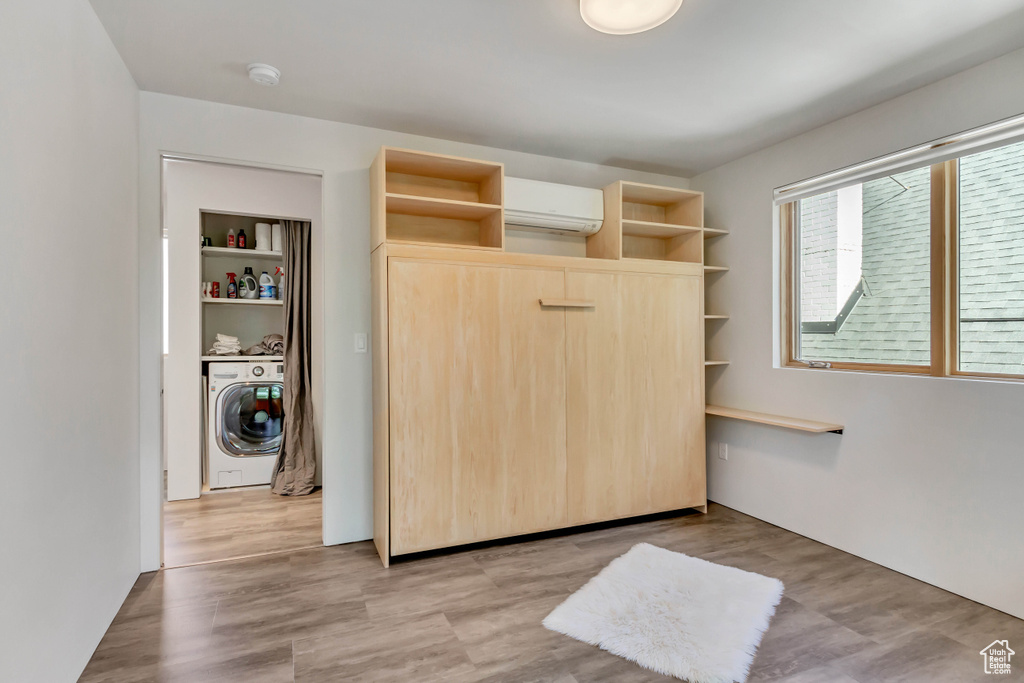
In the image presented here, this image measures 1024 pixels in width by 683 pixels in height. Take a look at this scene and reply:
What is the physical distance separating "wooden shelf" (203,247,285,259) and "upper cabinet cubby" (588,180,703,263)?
2785mm

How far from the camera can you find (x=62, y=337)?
1731 millimetres

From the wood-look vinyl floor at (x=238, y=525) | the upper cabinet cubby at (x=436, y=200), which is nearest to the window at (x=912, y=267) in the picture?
the upper cabinet cubby at (x=436, y=200)

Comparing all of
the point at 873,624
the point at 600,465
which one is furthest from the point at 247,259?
the point at 873,624

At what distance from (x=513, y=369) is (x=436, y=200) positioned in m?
1.06

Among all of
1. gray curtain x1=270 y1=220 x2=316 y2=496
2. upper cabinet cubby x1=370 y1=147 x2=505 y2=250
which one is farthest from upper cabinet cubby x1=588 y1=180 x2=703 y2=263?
gray curtain x1=270 y1=220 x2=316 y2=496

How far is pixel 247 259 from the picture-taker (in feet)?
15.7

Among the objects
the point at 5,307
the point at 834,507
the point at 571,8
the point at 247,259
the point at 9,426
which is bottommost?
the point at 834,507

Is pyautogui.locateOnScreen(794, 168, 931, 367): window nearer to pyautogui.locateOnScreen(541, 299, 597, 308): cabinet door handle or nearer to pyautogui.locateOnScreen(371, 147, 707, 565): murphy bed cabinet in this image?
pyautogui.locateOnScreen(371, 147, 707, 565): murphy bed cabinet

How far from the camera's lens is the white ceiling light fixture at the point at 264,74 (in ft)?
7.95

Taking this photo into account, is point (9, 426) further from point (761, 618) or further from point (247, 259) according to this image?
point (247, 259)

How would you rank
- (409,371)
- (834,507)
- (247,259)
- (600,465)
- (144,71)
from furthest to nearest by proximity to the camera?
(247,259)
(600,465)
(834,507)
(409,371)
(144,71)

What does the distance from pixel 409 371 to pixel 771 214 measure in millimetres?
2561

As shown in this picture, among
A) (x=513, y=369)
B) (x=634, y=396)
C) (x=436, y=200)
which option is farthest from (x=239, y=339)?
(x=634, y=396)

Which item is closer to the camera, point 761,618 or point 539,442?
point 761,618
